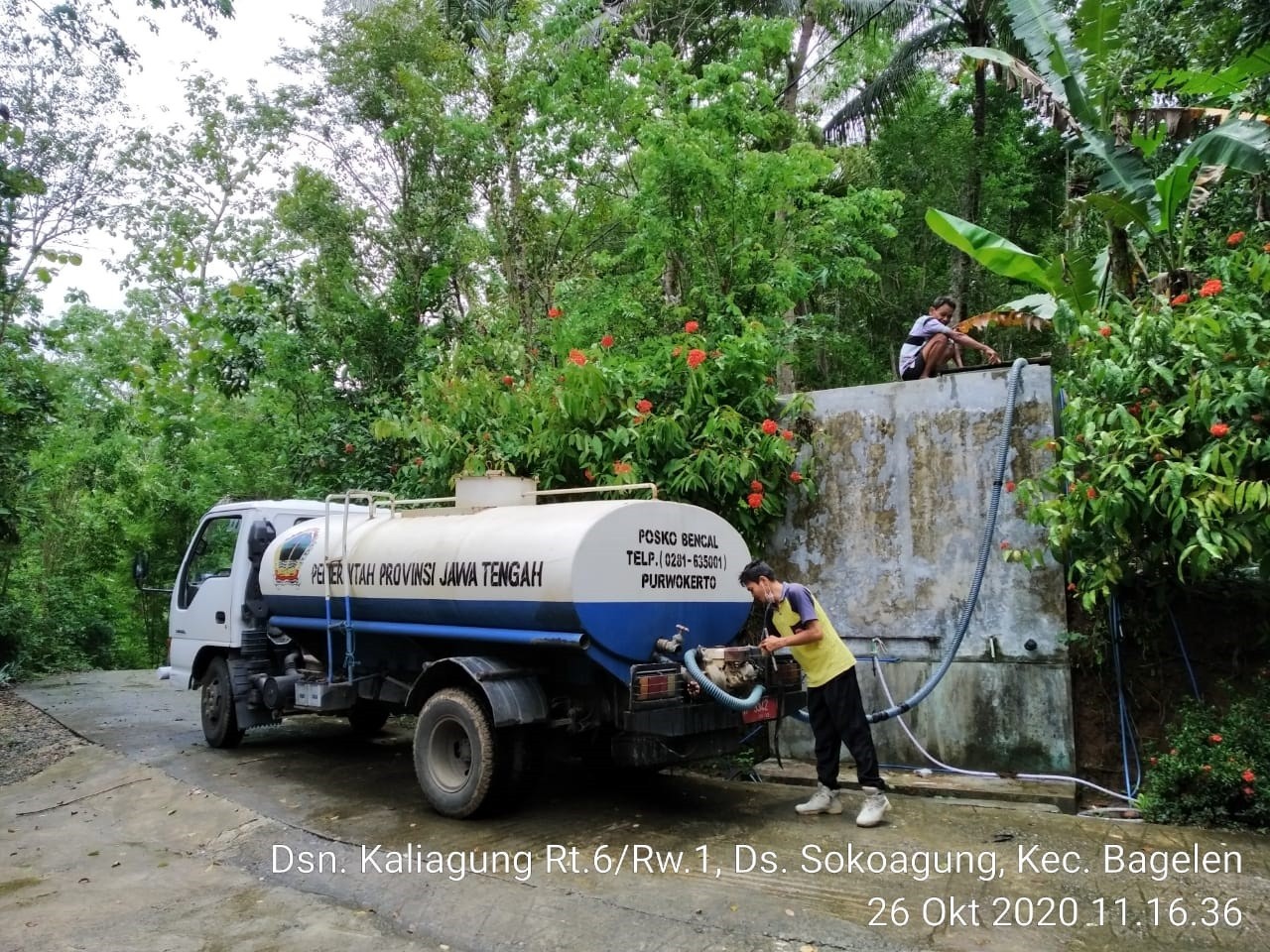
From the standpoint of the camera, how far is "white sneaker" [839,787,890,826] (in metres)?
5.43

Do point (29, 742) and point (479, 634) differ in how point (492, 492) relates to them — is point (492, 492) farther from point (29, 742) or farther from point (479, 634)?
point (29, 742)

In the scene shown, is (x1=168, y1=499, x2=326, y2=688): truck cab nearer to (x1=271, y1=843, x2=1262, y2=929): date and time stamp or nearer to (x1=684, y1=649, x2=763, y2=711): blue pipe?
(x1=271, y1=843, x2=1262, y2=929): date and time stamp

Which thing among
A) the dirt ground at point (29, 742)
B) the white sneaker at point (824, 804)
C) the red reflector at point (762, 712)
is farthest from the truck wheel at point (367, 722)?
the white sneaker at point (824, 804)

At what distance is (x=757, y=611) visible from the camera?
292 inches

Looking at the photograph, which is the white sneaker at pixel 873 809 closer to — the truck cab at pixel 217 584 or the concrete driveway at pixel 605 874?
the concrete driveway at pixel 605 874

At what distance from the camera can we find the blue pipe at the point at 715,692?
531 centimetres

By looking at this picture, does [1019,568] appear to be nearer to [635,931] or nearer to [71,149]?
[635,931]

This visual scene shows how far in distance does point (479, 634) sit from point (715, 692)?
160 cm

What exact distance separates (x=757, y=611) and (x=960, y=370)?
2.47 m

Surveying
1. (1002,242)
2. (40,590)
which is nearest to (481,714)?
(1002,242)

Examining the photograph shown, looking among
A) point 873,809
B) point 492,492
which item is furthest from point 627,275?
point 873,809

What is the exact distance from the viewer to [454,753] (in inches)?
236

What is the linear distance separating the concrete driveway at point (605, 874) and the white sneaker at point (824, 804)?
81 mm

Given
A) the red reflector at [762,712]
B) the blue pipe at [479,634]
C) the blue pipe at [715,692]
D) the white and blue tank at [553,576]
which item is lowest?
the red reflector at [762,712]
